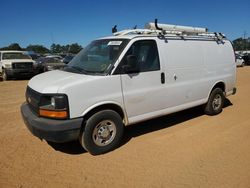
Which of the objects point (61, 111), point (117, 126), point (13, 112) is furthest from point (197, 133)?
point (13, 112)

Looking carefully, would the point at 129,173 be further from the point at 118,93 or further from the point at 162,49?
the point at 162,49

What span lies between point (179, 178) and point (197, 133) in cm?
197

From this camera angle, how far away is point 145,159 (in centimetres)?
425

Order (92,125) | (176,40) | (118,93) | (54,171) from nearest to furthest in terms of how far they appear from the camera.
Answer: (54,171) < (92,125) < (118,93) < (176,40)

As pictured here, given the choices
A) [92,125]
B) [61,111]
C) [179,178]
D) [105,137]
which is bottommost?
[179,178]

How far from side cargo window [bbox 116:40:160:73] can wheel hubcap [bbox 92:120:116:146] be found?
4.02 ft

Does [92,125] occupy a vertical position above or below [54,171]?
above

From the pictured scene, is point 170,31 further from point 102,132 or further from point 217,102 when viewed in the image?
point 102,132

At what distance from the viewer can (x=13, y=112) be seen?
23.9 ft

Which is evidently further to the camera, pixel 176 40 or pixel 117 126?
pixel 176 40

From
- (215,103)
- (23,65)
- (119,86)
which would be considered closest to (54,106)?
(119,86)

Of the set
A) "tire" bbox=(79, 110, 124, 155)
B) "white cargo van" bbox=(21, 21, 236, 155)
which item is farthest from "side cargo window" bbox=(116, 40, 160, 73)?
"tire" bbox=(79, 110, 124, 155)

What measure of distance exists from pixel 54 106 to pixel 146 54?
83.5 inches

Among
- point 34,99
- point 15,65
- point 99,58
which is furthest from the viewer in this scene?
point 15,65
